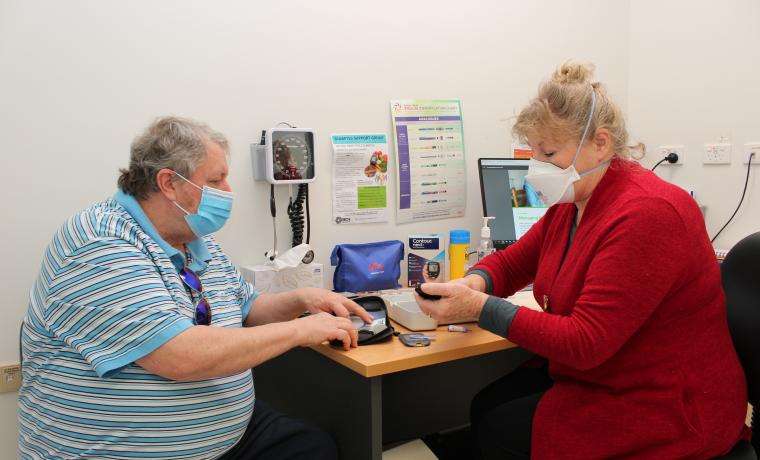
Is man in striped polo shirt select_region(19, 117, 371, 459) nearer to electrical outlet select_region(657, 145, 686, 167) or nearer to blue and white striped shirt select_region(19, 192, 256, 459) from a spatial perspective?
blue and white striped shirt select_region(19, 192, 256, 459)

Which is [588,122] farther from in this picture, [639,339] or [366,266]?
[366,266]

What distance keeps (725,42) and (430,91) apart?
1199 mm

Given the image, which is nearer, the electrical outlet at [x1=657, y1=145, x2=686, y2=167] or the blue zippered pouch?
the blue zippered pouch

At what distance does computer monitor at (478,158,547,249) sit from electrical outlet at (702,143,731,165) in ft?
2.47

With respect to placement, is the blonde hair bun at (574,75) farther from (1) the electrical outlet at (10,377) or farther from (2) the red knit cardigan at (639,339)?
(1) the electrical outlet at (10,377)

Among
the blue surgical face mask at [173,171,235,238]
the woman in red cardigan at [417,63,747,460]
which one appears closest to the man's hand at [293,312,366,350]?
the woman in red cardigan at [417,63,747,460]

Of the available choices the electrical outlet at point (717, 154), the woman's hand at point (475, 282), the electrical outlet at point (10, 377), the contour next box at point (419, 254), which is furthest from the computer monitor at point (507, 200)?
the electrical outlet at point (10, 377)

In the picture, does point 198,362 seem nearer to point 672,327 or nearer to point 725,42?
point 672,327

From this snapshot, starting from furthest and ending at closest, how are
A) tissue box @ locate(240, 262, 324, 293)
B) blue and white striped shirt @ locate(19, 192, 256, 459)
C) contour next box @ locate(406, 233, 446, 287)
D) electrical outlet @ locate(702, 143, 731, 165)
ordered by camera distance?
electrical outlet @ locate(702, 143, 731, 165) < contour next box @ locate(406, 233, 446, 287) < tissue box @ locate(240, 262, 324, 293) < blue and white striped shirt @ locate(19, 192, 256, 459)

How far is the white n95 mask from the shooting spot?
1456 millimetres

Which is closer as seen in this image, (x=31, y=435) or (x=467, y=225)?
(x=31, y=435)

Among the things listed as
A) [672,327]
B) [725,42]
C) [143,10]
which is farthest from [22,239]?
[725,42]

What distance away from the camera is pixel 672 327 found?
4.36 feet

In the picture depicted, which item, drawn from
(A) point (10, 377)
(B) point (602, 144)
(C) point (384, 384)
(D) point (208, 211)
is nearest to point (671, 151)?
(B) point (602, 144)
